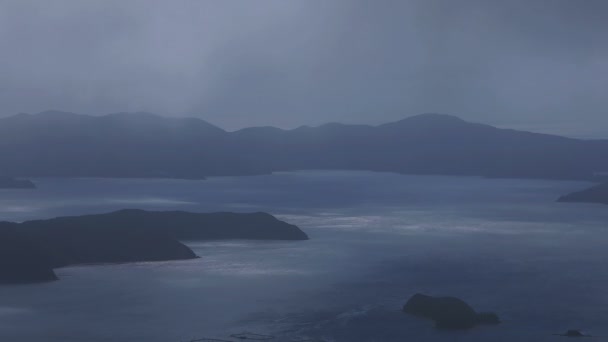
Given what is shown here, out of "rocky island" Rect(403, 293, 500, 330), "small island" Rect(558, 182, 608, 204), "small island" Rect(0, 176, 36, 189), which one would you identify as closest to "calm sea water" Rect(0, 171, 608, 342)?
"rocky island" Rect(403, 293, 500, 330)

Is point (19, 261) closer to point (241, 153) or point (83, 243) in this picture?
point (83, 243)

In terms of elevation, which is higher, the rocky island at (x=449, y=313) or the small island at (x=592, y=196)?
the small island at (x=592, y=196)

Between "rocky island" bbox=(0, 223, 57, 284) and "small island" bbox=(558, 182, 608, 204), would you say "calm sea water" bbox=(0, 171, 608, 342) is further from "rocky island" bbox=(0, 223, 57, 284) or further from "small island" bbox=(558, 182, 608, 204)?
"small island" bbox=(558, 182, 608, 204)

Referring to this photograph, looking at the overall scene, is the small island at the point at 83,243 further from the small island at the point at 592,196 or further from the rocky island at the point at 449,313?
the small island at the point at 592,196

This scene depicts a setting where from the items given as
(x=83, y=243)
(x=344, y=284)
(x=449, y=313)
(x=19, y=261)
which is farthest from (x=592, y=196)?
(x=19, y=261)

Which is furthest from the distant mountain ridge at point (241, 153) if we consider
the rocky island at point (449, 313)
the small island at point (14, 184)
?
the rocky island at point (449, 313)

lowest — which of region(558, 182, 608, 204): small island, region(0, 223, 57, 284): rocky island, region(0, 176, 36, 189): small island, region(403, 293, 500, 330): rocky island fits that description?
region(403, 293, 500, 330): rocky island
